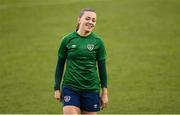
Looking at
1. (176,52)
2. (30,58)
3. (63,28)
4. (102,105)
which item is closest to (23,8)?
(63,28)

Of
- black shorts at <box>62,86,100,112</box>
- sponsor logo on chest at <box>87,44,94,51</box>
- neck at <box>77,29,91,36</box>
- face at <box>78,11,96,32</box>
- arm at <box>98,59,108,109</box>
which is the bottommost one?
black shorts at <box>62,86,100,112</box>

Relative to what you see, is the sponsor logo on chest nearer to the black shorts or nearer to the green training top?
the green training top

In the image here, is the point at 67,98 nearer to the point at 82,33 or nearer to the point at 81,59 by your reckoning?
the point at 81,59

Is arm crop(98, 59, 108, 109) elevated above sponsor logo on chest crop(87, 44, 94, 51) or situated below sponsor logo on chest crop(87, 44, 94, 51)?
below

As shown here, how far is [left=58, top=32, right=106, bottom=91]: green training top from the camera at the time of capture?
9.70m

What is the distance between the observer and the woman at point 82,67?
9.70 m

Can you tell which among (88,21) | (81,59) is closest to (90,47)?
(81,59)

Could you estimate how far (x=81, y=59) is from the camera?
9.72 metres

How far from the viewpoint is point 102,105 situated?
997 cm

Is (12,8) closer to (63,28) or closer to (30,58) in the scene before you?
(63,28)

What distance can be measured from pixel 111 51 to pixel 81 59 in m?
10.7

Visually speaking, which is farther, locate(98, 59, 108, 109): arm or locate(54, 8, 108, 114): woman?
locate(98, 59, 108, 109): arm

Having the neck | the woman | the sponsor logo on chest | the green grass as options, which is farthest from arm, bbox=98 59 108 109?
the green grass

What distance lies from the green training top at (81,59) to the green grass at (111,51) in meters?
4.91
